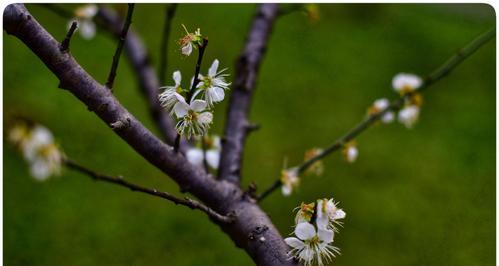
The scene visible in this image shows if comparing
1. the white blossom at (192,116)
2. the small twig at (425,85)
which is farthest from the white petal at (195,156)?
the white blossom at (192,116)

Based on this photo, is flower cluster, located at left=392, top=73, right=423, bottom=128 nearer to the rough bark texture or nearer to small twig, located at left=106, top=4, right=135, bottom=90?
the rough bark texture

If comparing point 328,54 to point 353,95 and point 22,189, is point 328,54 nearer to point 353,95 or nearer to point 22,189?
point 353,95

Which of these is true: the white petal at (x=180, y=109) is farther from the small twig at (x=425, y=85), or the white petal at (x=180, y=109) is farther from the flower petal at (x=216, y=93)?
the small twig at (x=425, y=85)

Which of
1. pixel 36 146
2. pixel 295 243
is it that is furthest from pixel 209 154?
pixel 295 243

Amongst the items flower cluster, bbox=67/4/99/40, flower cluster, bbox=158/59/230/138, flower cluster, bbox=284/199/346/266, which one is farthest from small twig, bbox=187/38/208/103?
flower cluster, bbox=67/4/99/40

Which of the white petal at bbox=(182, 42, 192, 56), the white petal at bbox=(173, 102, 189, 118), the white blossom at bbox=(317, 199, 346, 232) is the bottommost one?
the white blossom at bbox=(317, 199, 346, 232)

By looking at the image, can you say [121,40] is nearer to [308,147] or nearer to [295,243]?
[295,243]

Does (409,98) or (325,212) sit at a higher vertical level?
(409,98)
